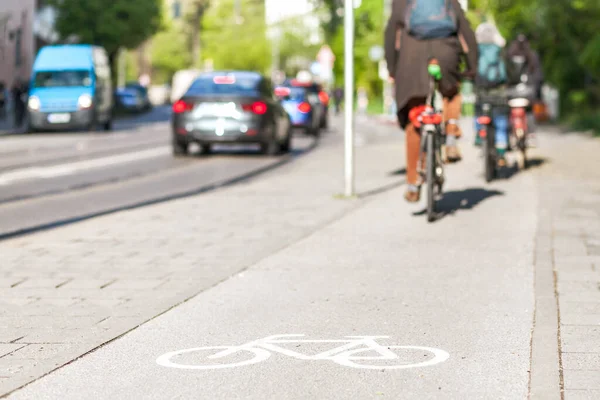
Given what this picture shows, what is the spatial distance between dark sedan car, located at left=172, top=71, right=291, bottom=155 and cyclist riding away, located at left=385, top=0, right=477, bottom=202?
11531 mm

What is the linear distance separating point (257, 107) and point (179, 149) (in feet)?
5.34

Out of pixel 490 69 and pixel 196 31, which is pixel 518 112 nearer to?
pixel 490 69

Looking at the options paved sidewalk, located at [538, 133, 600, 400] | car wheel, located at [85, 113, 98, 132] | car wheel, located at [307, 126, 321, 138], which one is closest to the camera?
paved sidewalk, located at [538, 133, 600, 400]

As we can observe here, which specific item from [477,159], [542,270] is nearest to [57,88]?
[477,159]

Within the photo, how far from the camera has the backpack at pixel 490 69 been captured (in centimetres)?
1647

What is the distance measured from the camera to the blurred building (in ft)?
179

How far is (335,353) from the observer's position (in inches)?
235

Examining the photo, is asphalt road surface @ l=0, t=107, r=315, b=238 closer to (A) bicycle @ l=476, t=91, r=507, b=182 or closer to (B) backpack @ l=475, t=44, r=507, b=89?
(A) bicycle @ l=476, t=91, r=507, b=182

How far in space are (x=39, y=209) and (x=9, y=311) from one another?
6886mm

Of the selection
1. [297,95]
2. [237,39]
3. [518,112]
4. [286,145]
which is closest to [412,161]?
[518,112]

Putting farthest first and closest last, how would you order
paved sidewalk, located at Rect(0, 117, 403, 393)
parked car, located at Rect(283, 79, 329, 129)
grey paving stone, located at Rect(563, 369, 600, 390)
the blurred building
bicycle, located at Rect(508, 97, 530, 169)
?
1. the blurred building
2. parked car, located at Rect(283, 79, 329, 129)
3. bicycle, located at Rect(508, 97, 530, 169)
4. paved sidewalk, located at Rect(0, 117, 403, 393)
5. grey paving stone, located at Rect(563, 369, 600, 390)

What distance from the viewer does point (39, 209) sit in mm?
13836

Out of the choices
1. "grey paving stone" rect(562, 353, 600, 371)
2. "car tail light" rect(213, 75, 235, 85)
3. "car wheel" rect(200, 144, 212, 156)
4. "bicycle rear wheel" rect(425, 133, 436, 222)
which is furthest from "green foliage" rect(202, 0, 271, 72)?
"grey paving stone" rect(562, 353, 600, 371)

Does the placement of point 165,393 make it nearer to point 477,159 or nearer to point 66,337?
point 66,337
